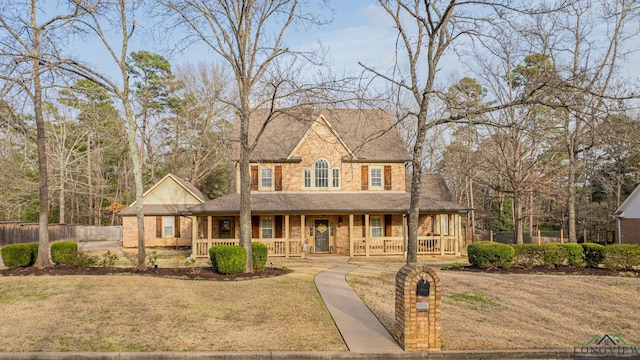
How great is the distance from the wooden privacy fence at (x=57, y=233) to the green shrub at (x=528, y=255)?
31457mm

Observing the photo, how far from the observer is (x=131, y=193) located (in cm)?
4875

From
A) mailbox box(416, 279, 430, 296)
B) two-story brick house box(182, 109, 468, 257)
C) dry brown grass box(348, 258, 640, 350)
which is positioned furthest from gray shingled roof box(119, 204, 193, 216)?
mailbox box(416, 279, 430, 296)

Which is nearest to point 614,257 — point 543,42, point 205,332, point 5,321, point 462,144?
point 543,42

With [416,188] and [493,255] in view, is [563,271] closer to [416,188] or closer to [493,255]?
[493,255]

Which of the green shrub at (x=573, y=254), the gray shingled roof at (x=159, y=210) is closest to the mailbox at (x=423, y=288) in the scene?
the green shrub at (x=573, y=254)

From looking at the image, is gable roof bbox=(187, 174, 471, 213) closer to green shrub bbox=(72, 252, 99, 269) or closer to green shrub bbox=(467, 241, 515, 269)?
green shrub bbox=(467, 241, 515, 269)

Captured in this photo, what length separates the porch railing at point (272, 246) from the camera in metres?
22.7

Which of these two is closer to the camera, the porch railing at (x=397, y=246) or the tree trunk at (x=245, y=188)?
the tree trunk at (x=245, y=188)

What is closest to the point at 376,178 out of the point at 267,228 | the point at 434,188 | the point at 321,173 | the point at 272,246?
the point at 321,173

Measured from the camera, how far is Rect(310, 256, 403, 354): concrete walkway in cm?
758

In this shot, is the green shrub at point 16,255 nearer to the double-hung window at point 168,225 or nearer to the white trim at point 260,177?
the white trim at point 260,177

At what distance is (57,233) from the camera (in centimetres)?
3588

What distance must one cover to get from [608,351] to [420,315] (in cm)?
336

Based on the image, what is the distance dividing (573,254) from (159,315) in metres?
14.3
